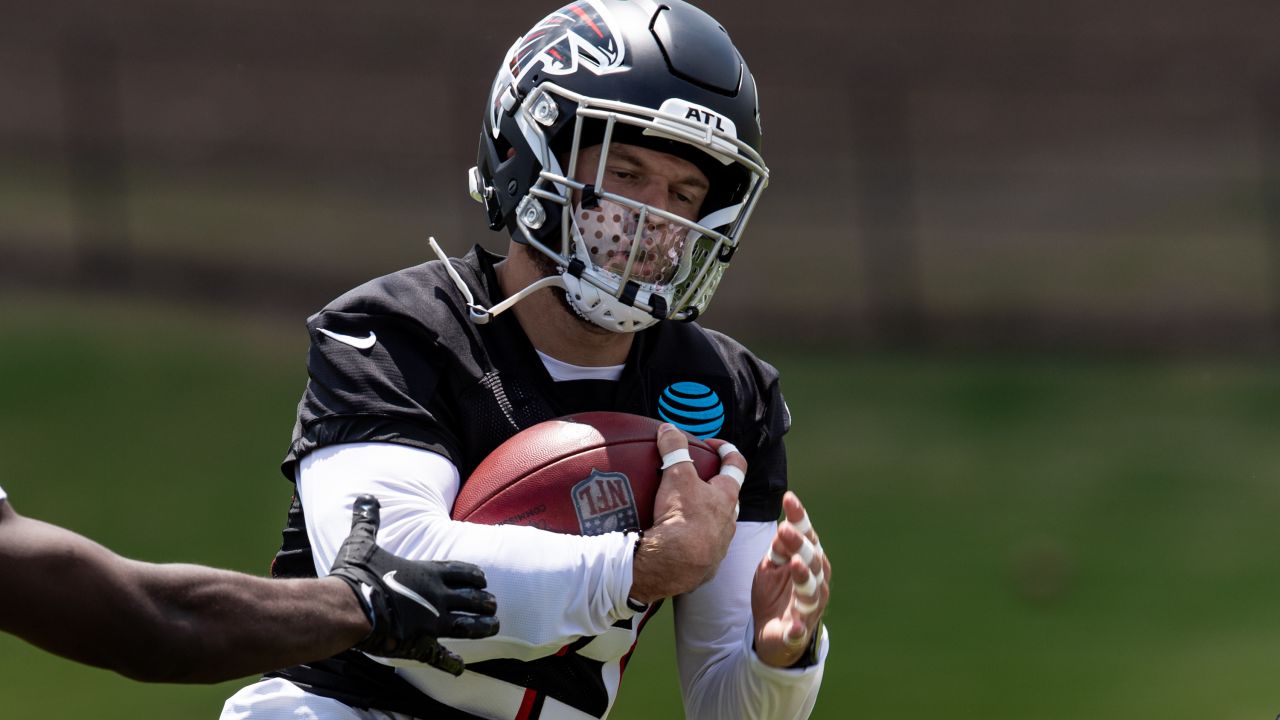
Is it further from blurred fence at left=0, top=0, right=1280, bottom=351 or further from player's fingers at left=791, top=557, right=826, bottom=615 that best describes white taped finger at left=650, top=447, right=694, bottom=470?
blurred fence at left=0, top=0, right=1280, bottom=351

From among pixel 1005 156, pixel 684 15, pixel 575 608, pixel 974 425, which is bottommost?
pixel 974 425

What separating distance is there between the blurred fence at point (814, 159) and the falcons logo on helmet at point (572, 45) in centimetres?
841

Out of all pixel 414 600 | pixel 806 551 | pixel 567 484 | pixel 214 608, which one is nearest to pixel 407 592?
pixel 414 600

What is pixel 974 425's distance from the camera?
34.2 ft

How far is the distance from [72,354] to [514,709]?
7993mm

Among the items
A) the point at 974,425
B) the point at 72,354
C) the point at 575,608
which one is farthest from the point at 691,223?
the point at 72,354

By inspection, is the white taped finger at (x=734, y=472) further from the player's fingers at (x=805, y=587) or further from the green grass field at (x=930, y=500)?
the green grass field at (x=930, y=500)

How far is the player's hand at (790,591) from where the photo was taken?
3.23 metres

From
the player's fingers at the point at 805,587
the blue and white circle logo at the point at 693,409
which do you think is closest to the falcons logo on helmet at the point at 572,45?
the blue and white circle logo at the point at 693,409

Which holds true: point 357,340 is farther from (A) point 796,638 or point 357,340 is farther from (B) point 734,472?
(A) point 796,638

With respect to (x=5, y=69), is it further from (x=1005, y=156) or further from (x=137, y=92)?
(x=1005, y=156)

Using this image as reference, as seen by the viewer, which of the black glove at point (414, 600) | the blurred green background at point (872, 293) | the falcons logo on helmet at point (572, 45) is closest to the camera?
the black glove at point (414, 600)

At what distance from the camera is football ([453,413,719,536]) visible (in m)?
3.28

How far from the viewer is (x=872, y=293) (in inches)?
499
